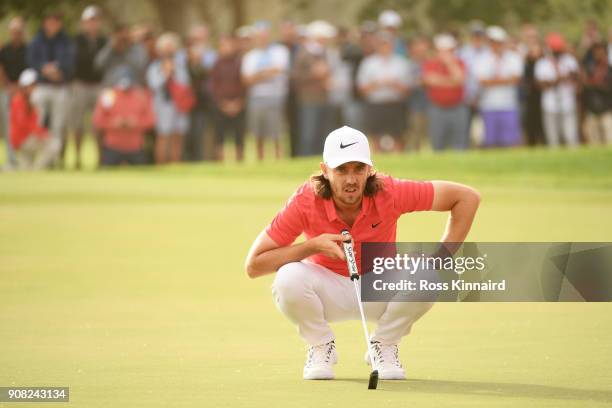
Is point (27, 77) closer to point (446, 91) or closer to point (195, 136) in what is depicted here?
point (195, 136)

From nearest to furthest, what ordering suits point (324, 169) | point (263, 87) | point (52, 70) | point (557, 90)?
1. point (324, 169)
2. point (52, 70)
3. point (263, 87)
4. point (557, 90)

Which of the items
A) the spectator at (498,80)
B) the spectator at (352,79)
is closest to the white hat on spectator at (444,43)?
the spectator at (498,80)

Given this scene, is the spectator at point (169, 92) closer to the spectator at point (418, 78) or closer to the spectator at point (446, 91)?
the spectator at point (418, 78)

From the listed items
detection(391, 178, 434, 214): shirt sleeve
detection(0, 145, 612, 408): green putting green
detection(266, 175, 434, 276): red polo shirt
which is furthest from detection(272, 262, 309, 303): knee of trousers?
detection(391, 178, 434, 214): shirt sleeve

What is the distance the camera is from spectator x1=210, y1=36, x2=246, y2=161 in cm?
2464

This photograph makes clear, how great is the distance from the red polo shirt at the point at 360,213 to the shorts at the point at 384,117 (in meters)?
17.9

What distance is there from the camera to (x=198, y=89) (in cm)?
2523

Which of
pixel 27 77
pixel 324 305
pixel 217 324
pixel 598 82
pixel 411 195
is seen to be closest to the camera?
pixel 411 195

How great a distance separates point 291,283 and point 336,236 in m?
0.46

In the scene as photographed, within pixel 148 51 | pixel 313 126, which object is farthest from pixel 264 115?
pixel 148 51

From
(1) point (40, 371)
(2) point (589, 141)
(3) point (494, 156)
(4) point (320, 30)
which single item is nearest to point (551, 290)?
(1) point (40, 371)

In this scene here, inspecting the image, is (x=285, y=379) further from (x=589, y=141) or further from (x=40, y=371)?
(x=589, y=141)

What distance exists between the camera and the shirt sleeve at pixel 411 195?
7.25 m

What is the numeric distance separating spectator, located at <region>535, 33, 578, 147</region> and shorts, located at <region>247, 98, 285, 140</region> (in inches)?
170
